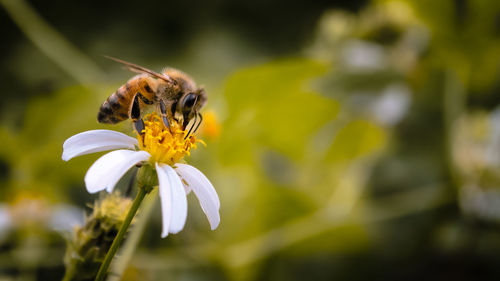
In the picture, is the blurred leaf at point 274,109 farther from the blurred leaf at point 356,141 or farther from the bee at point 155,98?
the bee at point 155,98

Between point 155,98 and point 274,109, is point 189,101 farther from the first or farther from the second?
point 274,109

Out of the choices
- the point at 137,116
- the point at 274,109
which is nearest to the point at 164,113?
the point at 137,116

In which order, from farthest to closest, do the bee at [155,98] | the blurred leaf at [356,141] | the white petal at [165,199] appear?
1. the blurred leaf at [356,141]
2. the bee at [155,98]
3. the white petal at [165,199]

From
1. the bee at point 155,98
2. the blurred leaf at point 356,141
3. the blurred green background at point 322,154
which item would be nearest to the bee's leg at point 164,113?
Answer: the bee at point 155,98

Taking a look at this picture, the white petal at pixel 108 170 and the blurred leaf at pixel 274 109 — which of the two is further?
the blurred leaf at pixel 274 109

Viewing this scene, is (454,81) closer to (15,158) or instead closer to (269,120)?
(269,120)

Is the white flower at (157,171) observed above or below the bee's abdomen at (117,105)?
below

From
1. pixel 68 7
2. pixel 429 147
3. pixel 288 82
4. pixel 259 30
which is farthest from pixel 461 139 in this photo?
pixel 68 7

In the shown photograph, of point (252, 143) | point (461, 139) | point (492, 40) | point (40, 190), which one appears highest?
point (492, 40)
